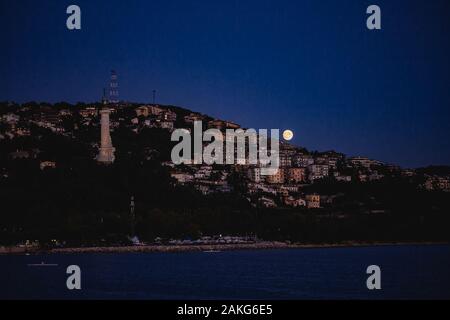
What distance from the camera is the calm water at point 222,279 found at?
2880 cm

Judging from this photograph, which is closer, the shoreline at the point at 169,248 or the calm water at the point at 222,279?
the calm water at the point at 222,279

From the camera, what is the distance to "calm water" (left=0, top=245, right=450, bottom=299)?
94.5 feet

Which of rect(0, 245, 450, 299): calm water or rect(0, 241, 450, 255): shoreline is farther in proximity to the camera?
rect(0, 241, 450, 255): shoreline

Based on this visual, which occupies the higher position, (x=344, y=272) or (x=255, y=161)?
(x=255, y=161)

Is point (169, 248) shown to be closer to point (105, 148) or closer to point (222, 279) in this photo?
point (105, 148)

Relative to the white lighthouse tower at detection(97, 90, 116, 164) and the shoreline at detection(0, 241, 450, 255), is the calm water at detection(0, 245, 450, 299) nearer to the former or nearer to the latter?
the shoreline at detection(0, 241, 450, 255)

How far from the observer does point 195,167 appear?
75.4 metres

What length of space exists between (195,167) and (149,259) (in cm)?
2607

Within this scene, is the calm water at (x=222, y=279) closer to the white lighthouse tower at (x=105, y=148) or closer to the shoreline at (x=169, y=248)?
the shoreline at (x=169, y=248)

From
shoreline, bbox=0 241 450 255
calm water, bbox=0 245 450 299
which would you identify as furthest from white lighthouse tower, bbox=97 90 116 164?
calm water, bbox=0 245 450 299

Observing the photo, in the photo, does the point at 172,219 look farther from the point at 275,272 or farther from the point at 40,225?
the point at 275,272

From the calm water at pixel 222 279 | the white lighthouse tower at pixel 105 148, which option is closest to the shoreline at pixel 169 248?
the calm water at pixel 222 279

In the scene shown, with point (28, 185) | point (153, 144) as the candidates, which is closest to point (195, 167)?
point (153, 144)

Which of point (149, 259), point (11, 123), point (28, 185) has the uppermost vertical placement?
point (11, 123)
